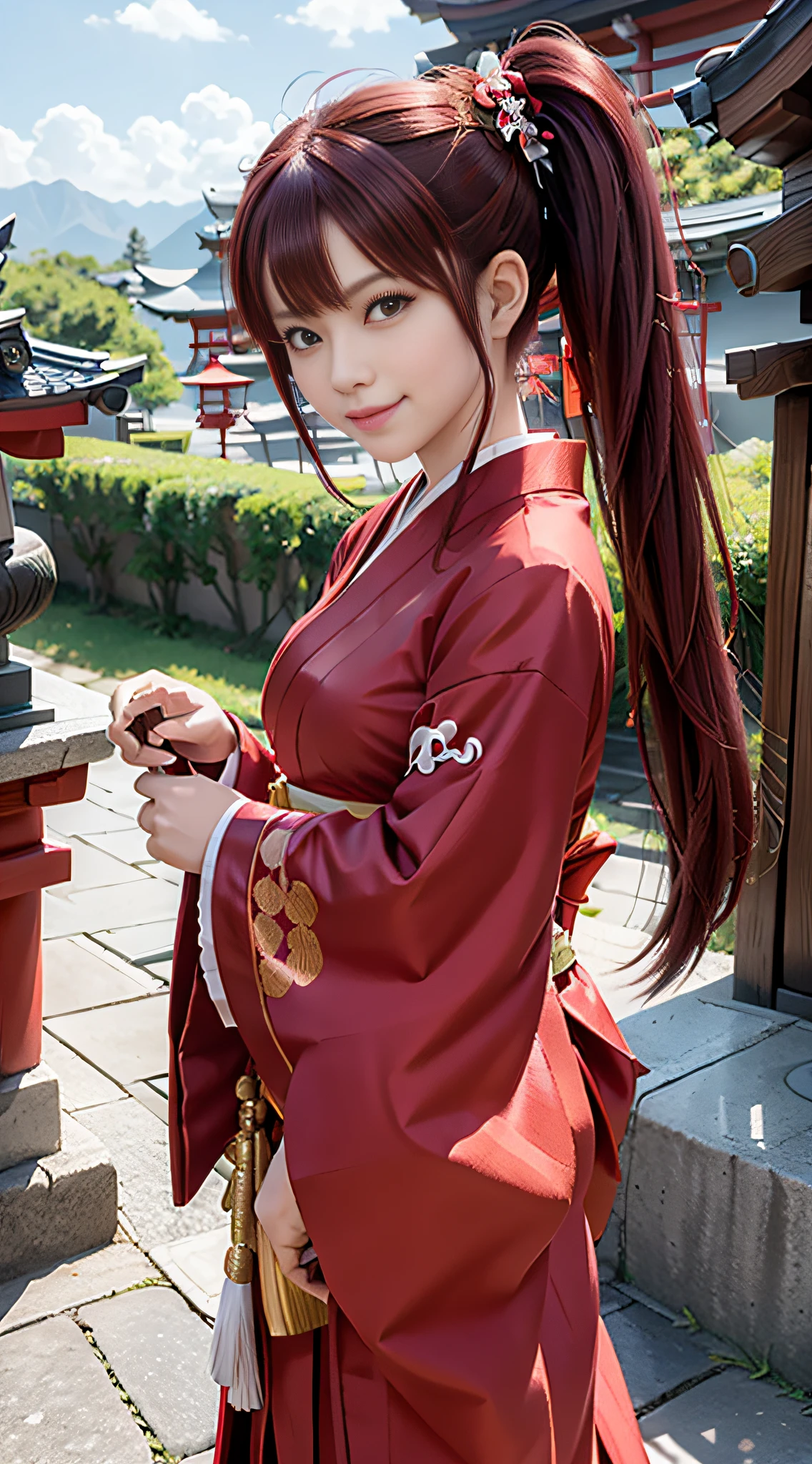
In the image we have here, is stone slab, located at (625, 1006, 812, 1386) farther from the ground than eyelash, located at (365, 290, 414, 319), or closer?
closer

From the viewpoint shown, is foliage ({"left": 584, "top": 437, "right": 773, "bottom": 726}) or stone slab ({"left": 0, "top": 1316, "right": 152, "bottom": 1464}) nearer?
stone slab ({"left": 0, "top": 1316, "right": 152, "bottom": 1464})

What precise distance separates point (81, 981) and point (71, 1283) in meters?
2.16

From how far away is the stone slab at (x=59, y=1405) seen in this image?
2428 millimetres

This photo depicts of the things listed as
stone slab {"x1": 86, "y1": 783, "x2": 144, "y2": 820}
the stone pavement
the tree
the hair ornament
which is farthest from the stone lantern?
the tree

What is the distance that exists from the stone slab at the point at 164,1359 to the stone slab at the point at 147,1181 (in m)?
0.28

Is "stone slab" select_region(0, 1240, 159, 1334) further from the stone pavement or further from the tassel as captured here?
the tassel

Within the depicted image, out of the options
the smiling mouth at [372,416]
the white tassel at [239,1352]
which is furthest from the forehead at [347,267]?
the white tassel at [239,1352]

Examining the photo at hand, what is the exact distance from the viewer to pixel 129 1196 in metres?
3.40

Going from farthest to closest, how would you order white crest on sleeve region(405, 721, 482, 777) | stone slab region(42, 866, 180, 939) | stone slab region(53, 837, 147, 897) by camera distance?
stone slab region(53, 837, 147, 897)
stone slab region(42, 866, 180, 939)
white crest on sleeve region(405, 721, 482, 777)

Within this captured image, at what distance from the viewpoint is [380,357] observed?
4.81 ft

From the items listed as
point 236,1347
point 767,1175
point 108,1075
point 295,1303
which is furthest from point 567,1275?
point 108,1075

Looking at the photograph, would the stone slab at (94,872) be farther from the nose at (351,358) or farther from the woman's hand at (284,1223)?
the nose at (351,358)

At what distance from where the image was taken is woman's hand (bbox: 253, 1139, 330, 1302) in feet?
4.94

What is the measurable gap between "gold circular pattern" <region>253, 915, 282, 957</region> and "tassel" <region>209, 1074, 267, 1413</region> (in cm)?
36
